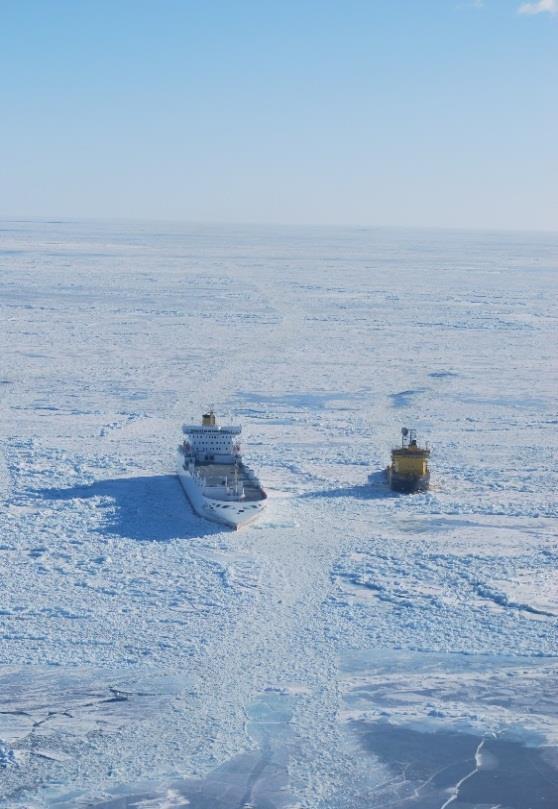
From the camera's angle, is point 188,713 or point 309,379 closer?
point 188,713

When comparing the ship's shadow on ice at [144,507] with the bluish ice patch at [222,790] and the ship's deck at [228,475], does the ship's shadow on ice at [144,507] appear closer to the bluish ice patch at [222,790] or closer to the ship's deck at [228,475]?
the ship's deck at [228,475]

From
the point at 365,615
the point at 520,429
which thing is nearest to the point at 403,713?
the point at 365,615

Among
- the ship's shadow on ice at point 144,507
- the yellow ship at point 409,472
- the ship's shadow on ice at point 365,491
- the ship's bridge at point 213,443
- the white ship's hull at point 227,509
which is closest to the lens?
the ship's shadow on ice at point 144,507

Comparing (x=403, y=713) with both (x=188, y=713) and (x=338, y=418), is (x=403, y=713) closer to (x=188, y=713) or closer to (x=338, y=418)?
(x=188, y=713)

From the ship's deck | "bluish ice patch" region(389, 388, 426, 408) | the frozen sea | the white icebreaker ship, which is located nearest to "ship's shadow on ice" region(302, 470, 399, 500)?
the frozen sea

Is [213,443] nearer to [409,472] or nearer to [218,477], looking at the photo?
[218,477]

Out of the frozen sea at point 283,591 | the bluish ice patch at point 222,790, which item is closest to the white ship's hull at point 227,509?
the frozen sea at point 283,591
